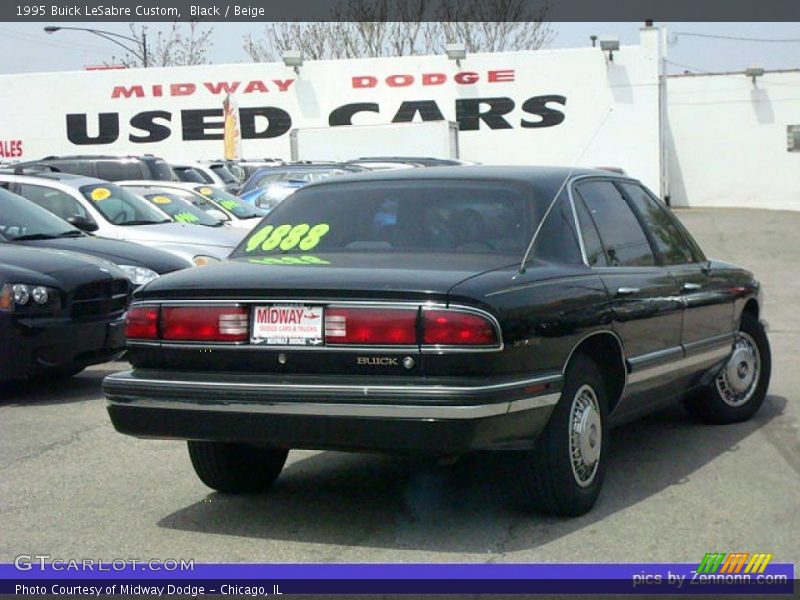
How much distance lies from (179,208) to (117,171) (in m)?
6.34

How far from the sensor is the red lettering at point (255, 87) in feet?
144

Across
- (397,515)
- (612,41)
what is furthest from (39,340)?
(612,41)

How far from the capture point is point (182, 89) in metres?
44.2

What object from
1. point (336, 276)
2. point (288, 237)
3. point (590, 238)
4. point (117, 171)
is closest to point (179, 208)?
point (117, 171)

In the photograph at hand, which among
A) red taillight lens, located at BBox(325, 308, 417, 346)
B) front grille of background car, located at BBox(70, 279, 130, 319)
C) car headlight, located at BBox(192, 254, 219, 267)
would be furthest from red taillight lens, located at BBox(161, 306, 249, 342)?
car headlight, located at BBox(192, 254, 219, 267)

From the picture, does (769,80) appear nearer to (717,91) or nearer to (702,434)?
(717,91)

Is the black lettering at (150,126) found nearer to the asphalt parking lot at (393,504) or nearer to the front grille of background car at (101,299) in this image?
the front grille of background car at (101,299)

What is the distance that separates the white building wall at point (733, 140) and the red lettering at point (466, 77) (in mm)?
7597

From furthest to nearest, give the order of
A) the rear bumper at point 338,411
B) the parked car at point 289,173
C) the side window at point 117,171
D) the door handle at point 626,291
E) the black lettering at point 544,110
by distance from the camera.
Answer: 1. the black lettering at point 544,110
2. the parked car at point 289,173
3. the side window at point 117,171
4. the door handle at point 626,291
5. the rear bumper at point 338,411

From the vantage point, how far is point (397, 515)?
217 inches

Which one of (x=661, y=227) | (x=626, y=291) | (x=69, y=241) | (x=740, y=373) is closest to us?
(x=626, y=291)

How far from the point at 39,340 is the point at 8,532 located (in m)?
3.22

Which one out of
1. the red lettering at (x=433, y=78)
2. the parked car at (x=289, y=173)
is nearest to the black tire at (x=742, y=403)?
the parked car at (x=289, y=173)

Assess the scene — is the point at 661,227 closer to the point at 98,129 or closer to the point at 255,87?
the point at 255,87
